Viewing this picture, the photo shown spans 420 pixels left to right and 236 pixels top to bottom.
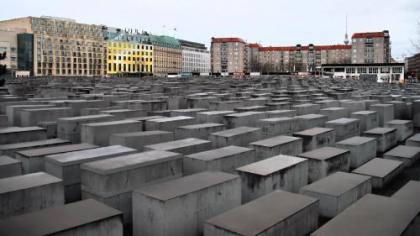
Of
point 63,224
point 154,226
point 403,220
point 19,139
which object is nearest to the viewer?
point 63,224

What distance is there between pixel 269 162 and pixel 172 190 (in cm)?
225

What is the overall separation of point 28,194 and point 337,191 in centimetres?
419

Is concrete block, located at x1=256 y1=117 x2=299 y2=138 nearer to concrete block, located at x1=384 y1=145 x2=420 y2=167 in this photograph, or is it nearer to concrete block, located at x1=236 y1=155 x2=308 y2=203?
concrete block, located at x1=384 y1=145 x2=420 y2=167

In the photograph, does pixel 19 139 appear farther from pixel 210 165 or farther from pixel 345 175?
pixel 345 175

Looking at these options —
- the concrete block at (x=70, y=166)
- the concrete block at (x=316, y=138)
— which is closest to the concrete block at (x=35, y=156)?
the concrete block at (x=70, y=166)

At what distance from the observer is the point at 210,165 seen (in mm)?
6730

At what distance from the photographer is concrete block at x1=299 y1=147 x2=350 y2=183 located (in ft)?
24.4

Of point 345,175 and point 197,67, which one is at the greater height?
point 197,67

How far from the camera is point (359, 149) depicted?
28.7 feet

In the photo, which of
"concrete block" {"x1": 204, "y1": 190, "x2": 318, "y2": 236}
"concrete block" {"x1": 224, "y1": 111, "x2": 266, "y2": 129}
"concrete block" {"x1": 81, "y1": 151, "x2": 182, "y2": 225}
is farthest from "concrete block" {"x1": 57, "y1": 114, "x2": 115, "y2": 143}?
"concrete block" {"x1": 204, "y1": 190, "x2": 318, "y2": 236}

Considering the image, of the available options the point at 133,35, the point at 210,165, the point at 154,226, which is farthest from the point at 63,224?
the point at 133,35

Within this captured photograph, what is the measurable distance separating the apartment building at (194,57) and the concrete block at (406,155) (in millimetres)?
144586

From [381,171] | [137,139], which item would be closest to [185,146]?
[137,139]

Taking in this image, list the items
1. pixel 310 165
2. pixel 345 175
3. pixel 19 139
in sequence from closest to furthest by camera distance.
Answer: pixel 345 175 < pixel 310 165 < pixel 19 139
